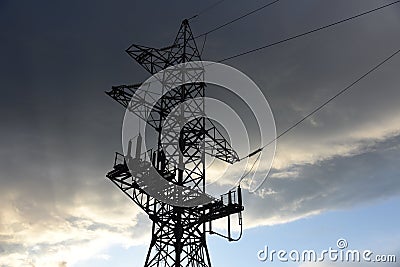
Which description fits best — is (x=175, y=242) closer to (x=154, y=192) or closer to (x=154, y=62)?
(x=154, y=192)

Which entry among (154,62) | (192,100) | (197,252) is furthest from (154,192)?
(154,62)

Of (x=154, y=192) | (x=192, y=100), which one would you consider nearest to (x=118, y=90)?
(x=192, y=100)

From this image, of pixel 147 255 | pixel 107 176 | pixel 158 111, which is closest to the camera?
pixel 147 255

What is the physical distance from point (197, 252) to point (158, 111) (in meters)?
11.8

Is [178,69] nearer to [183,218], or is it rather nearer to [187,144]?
[187,144]

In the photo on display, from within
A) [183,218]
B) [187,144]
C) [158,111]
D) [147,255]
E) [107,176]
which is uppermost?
[158,111]

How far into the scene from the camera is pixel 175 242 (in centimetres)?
3309

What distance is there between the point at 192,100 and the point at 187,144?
3937mm

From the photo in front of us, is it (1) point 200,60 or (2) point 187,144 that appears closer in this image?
(2) point 187,144

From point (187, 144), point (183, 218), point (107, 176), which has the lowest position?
point (183, 218)

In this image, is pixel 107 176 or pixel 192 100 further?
pixel 192 100

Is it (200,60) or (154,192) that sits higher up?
(200,60)

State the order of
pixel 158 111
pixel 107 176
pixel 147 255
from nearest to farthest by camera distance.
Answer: pixel 147 255 → pixel 107 176 → pixel 158 111

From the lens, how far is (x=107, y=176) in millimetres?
A: 34969
